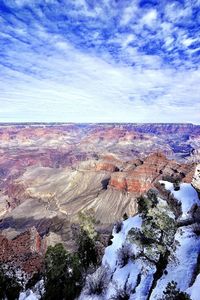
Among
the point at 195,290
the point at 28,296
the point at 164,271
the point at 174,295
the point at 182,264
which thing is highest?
the point at 195,290

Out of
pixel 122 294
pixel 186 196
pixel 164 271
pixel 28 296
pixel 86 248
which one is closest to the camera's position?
pixel 164 271

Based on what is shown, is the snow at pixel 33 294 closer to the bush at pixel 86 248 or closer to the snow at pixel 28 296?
the snow at pixel 28 296

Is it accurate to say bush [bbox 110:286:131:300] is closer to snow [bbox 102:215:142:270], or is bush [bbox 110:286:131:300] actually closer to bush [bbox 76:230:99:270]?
snow [bbox 102:215:142:270]

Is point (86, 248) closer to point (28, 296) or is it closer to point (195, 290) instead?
point (28, 296)

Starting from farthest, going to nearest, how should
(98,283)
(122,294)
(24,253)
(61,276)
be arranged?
(24,253) → (61,276) → (98,283) → (122,294)

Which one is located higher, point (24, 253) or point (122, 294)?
point (122, 294)

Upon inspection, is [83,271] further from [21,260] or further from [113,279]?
[21,260]

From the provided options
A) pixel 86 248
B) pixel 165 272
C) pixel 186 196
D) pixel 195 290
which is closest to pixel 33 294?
pixel 86 248
